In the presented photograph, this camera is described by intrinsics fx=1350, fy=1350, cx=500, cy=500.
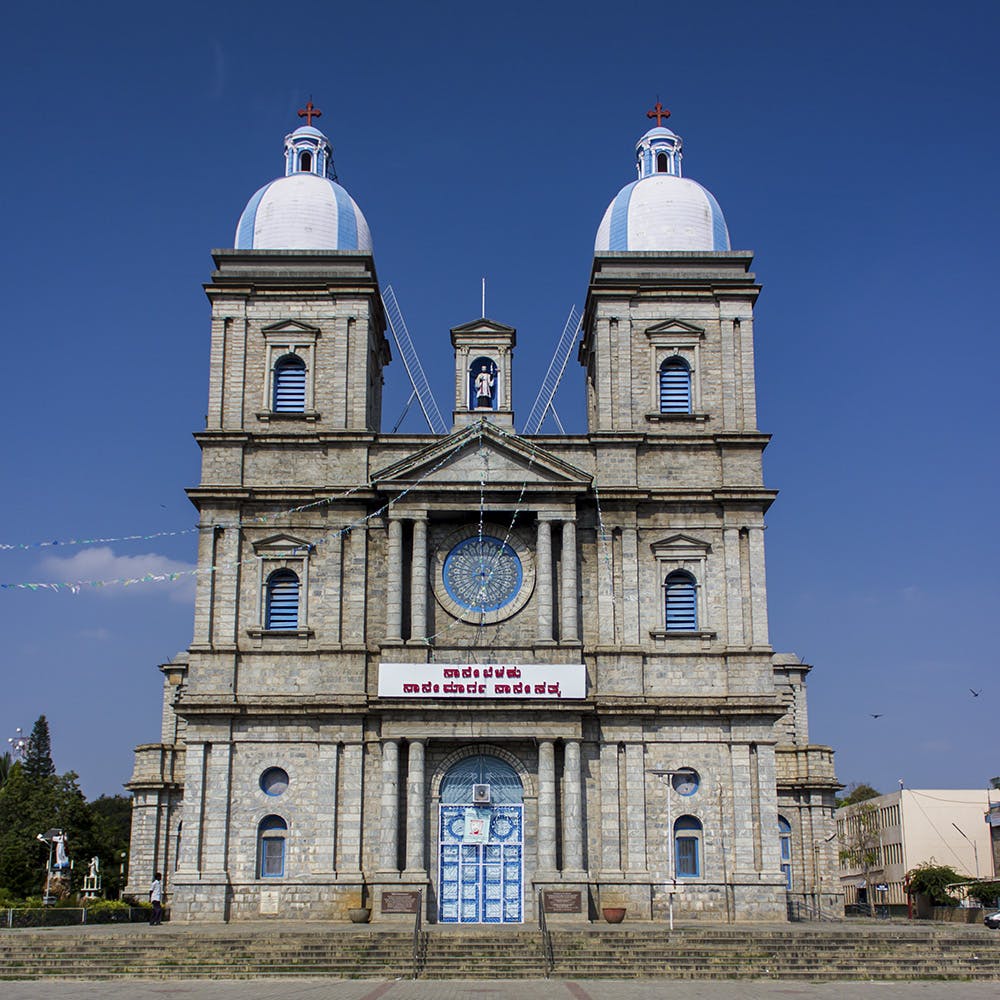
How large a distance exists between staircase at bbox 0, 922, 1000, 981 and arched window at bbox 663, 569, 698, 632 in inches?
422

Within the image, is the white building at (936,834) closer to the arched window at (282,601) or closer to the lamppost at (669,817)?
the lamppost at (669,817)

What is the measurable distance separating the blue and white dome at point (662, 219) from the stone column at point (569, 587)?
35.0ft

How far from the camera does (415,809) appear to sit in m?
38.8

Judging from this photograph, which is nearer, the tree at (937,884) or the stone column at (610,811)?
the stone column at (610,811)

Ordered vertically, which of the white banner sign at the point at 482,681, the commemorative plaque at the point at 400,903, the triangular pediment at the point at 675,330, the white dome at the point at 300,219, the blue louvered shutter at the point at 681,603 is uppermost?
the white dome at the point at 300,219

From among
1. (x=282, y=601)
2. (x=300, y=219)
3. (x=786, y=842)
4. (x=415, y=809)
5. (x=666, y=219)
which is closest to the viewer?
(x=415, y=809)

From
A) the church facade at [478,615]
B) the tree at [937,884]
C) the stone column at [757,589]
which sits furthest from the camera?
the tree at [937,884]

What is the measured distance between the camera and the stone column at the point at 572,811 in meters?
38.5

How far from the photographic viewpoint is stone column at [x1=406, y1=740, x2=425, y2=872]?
38469 millimetres

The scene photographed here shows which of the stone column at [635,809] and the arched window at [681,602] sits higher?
the arched window at [681,602]

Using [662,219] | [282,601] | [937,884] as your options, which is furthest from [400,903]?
[937,884]

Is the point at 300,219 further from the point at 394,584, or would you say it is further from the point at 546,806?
the point at 546,806

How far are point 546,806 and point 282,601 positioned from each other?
10.2 meters

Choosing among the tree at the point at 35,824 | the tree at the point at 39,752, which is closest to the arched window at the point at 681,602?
the tree at the point at 35,824
